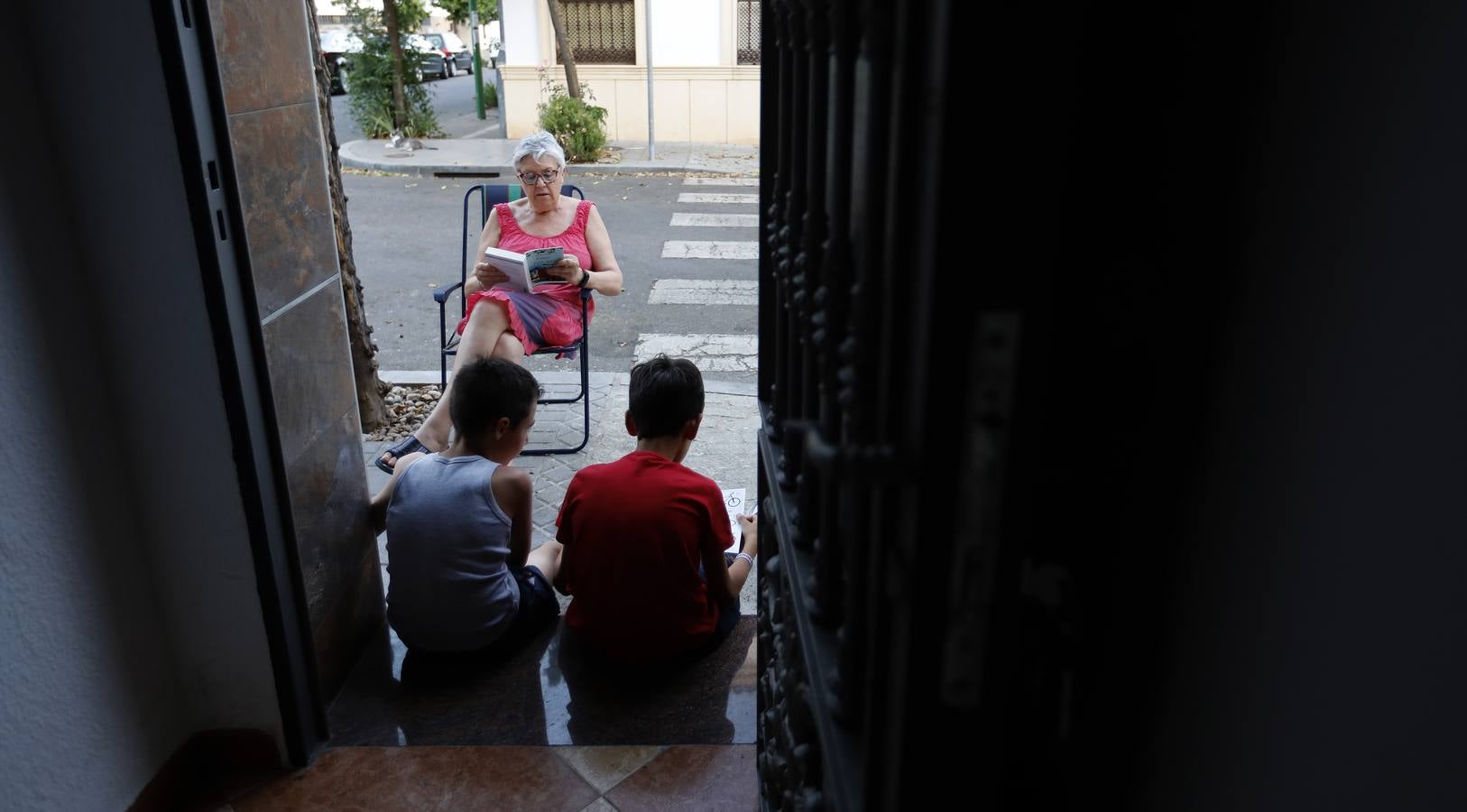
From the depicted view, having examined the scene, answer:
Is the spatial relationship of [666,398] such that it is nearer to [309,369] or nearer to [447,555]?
[447,555]

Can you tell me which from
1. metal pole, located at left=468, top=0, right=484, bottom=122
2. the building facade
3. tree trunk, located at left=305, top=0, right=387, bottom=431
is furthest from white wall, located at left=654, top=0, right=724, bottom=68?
tree trunk, located at left=305, top=0, right=387, bottom=431

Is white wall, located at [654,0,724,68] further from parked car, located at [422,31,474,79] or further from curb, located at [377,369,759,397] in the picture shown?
parked car, located at [422,31,474,79]

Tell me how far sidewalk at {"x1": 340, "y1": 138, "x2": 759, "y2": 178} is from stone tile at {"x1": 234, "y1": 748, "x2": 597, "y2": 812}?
452 inches

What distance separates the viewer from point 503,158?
14.5 m

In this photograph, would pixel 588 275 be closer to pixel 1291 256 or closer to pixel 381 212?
pixel 1291 256

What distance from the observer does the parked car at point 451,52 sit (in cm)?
3150

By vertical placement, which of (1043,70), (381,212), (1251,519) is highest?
(1043,70)

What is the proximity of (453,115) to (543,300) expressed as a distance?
17.5 meters

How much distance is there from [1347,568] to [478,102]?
20.0m

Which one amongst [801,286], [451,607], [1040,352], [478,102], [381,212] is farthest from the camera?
[478,102]

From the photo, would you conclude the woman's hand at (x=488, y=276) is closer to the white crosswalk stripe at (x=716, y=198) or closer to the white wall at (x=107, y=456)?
the white wall at (x=107, y=456)

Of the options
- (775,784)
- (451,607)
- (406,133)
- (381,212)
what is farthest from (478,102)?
(775,784)

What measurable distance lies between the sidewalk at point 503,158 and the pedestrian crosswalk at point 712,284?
148cm

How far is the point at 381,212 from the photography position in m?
11.4
